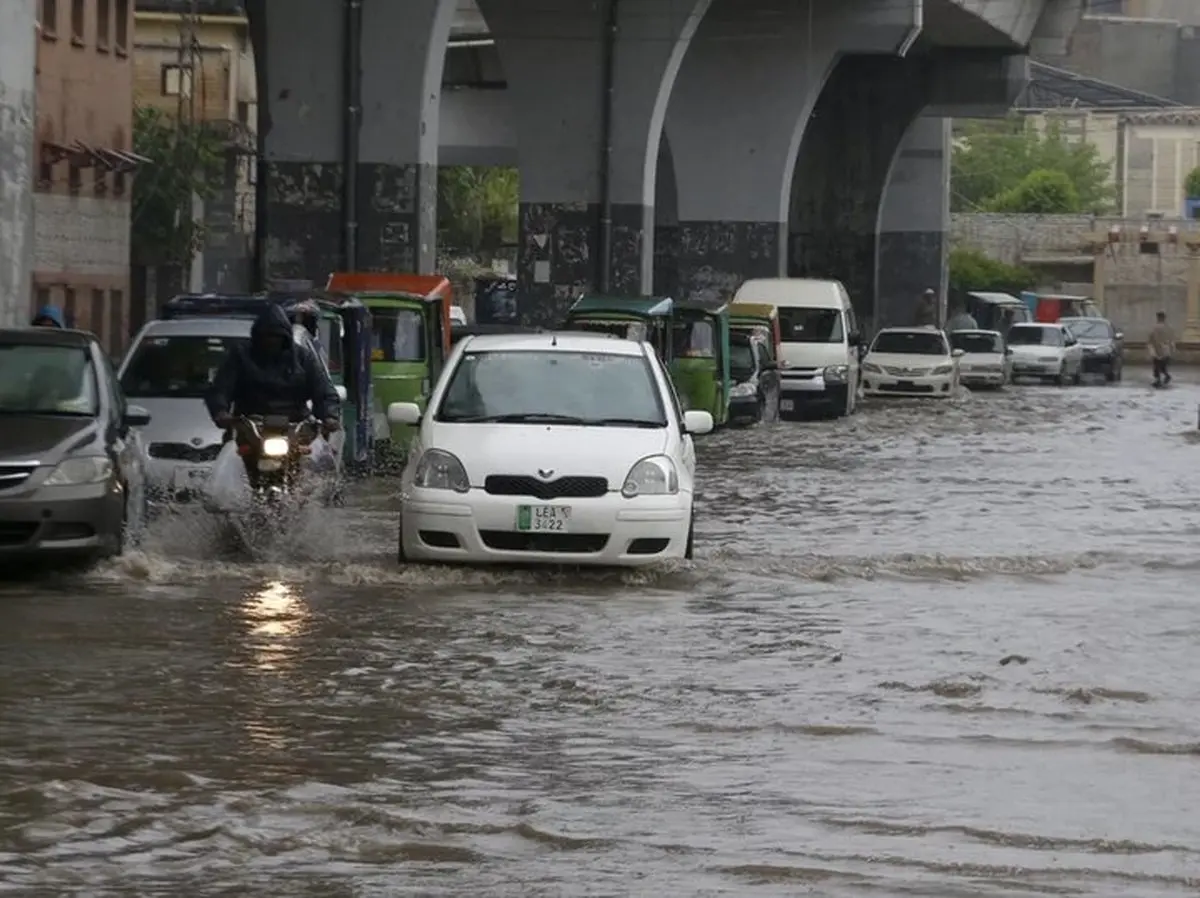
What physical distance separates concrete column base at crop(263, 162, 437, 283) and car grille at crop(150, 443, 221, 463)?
17.6 m

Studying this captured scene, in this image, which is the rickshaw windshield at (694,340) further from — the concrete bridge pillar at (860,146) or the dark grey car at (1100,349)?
the dark grey car at (1100,349)

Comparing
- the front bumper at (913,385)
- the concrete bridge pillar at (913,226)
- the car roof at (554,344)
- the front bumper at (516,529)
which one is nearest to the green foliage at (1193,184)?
the concrete bridge pillar at (913,226)

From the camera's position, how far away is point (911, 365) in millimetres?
59500

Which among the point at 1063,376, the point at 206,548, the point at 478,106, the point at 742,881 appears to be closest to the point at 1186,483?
the point at 206,548

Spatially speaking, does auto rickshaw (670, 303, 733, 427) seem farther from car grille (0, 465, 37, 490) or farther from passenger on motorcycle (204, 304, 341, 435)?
car grille (0, 465, 37, 490)

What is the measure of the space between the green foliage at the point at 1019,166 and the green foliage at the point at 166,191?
98501 millimetres

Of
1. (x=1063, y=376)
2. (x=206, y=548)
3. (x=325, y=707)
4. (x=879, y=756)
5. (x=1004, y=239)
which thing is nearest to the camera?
(x=879, y=756)

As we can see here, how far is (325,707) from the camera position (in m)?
12.4

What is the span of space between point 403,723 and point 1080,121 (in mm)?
168341

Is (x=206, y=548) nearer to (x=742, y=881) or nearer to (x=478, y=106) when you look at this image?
(x=742, y=881)

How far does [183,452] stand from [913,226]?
62923 mm

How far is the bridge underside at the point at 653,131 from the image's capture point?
3897 cm

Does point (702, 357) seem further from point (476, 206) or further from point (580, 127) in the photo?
point (476, 206)

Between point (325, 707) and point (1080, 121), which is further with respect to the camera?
point (1080, 121)
